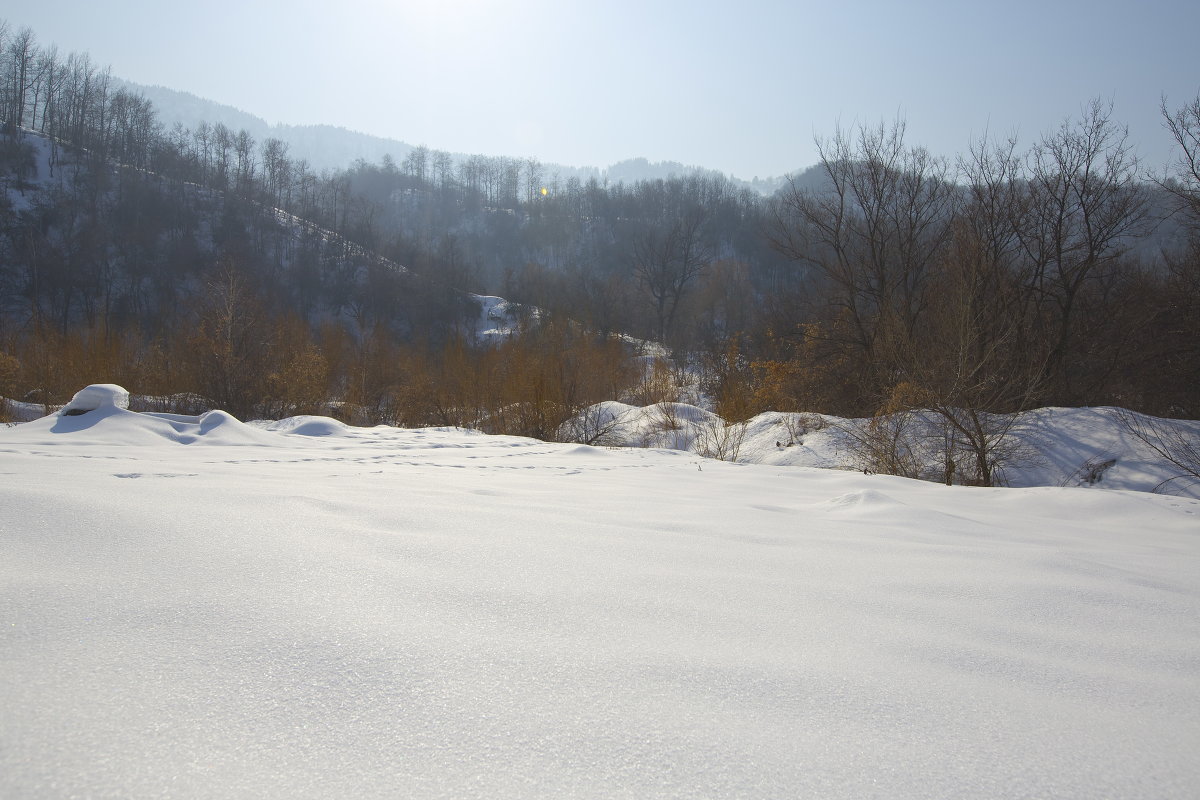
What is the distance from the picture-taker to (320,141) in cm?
16675

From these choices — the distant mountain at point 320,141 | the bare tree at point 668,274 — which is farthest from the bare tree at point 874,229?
the distant mountain at point 320,141

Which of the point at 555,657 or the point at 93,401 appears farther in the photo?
the point at 93,401

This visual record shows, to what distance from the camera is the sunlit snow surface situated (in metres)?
0.82

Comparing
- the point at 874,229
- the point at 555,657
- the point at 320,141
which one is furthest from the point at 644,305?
the point at 320,141

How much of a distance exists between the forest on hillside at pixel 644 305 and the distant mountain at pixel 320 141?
10155cm

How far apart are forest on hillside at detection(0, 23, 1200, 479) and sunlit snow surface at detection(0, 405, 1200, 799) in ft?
22.7

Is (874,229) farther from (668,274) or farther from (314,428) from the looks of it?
(668,274)

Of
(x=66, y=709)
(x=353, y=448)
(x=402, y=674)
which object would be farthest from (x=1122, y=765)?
(x=353, y=448)

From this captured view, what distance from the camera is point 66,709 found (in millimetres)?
854

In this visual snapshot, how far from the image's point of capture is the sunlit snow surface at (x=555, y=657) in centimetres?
82

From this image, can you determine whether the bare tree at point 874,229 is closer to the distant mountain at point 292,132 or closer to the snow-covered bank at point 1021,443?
the snow-covered bank at point 1021,443

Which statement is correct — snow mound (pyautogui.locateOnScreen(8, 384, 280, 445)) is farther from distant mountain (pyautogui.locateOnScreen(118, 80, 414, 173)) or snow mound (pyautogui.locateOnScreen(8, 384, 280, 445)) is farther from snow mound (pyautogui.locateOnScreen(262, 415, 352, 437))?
distant mountain (pyautogui.locateOnScreen(118, 80, 414, 173))

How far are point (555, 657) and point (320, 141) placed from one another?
19722 cm

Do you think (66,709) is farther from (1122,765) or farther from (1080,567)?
(1080,567)
